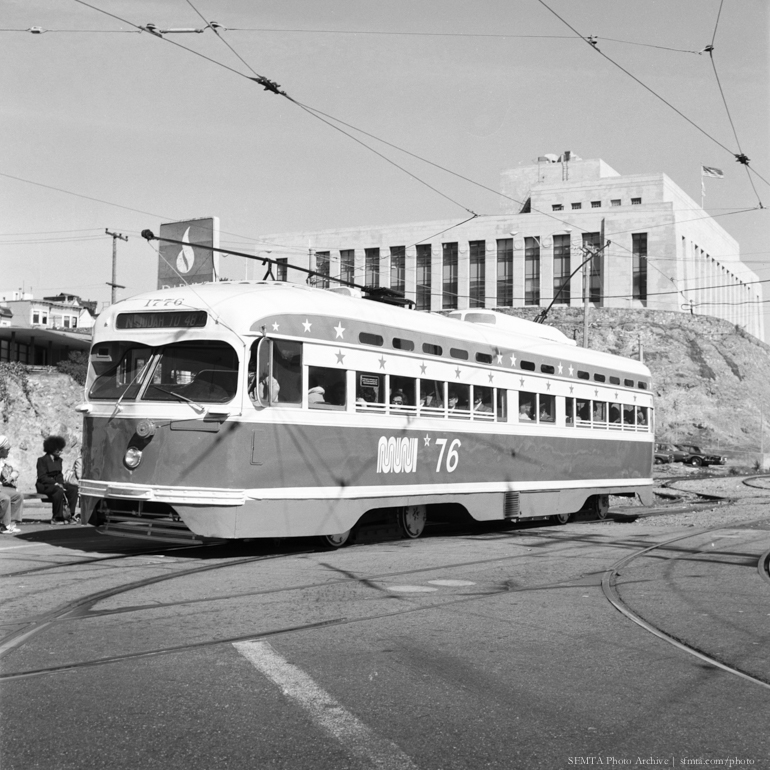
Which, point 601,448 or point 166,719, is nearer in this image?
point 166,719

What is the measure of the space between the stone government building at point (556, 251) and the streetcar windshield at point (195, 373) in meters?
73.5

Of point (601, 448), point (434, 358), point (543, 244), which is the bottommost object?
point (601, 448)

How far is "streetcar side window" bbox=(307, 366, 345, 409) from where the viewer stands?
12328mm

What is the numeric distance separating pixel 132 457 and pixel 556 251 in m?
81.2

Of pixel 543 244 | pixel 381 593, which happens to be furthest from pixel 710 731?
pixel 543 244

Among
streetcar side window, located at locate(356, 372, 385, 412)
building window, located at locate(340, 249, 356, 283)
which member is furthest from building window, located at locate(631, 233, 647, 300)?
streetcar side window, located at locate(356, 372, 385, 412)

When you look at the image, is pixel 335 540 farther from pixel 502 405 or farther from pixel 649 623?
pixel 649 623

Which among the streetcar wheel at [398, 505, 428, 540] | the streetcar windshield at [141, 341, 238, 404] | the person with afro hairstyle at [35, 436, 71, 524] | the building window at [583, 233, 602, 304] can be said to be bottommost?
the streetcar wheel at [398, 505, 428, 540]

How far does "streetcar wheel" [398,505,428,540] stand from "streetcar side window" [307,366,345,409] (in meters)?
2.54

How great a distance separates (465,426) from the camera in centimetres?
1533

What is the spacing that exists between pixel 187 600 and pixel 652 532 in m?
10.1

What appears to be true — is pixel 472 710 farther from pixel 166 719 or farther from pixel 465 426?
pixel 465 426

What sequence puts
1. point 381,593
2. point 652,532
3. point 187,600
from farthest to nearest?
1. point 652,532
2. point 381,593
3. point 187,600

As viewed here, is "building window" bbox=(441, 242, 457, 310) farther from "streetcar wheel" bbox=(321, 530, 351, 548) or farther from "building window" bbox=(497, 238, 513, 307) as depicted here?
"streetcar wheel" bbox=(321, 530, 351, 548)
